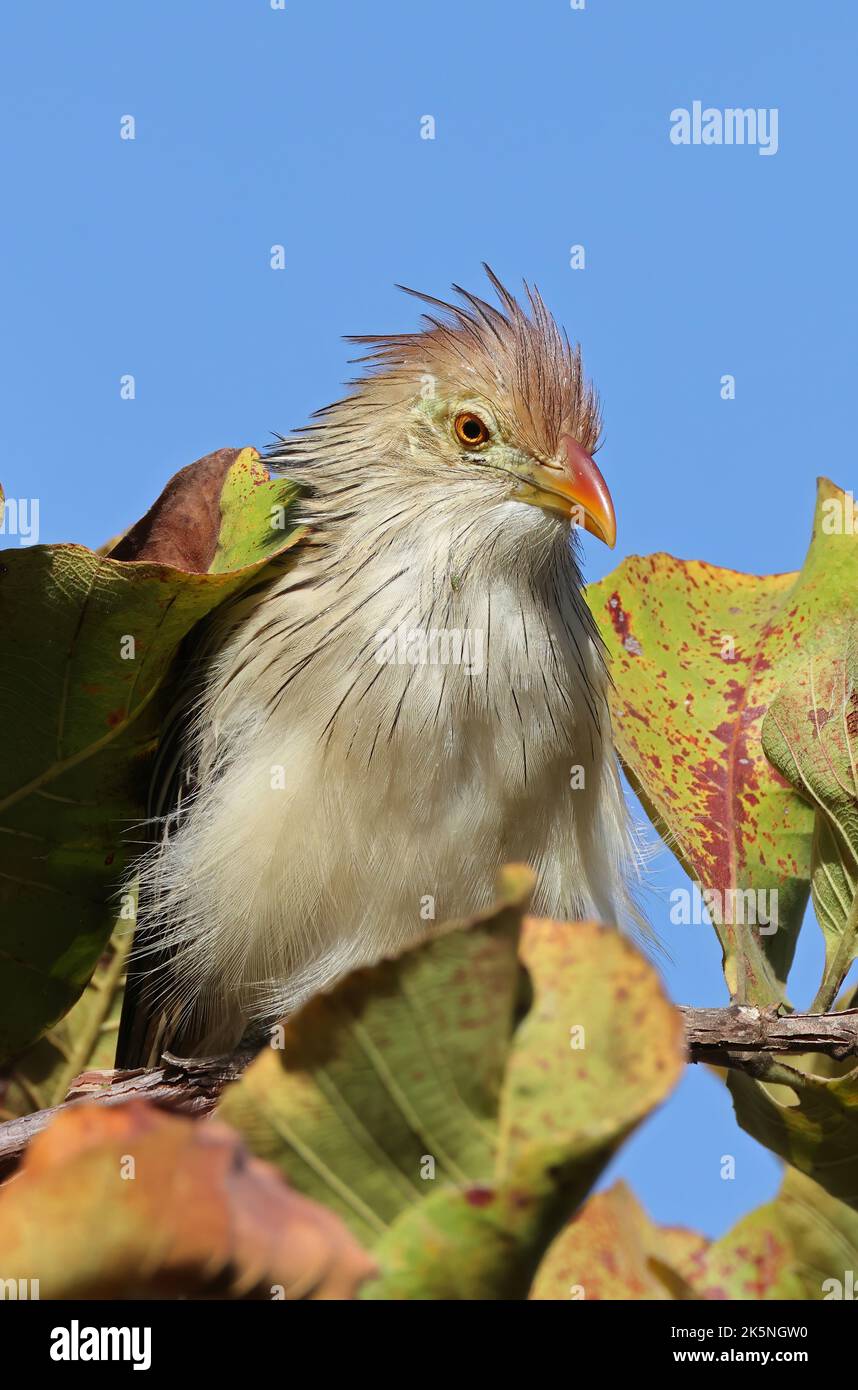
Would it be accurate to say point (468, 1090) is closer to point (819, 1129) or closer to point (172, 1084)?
point (819, 1129)

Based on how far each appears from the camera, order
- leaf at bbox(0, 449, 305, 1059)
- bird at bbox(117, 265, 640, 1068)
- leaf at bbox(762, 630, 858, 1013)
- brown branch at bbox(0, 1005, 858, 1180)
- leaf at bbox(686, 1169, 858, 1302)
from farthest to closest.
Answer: bird at bbox(117, 265, 640, 1068) → leaf at bbox(762, 630, 858, 1013) → leaf at bbox(0, 449, 305, 1059) → brown branch at bbox(0, 1005, 858, 1180) → leaf at bbox(686, 1169, 858, 1302)

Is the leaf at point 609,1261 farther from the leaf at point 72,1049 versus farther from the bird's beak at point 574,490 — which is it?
the bird's beak at point 574,490

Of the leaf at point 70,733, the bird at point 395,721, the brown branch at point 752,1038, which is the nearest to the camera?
the brown branch at point 752,1038

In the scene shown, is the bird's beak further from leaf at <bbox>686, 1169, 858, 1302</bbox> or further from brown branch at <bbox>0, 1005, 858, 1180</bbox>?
leaf at <bbox>686, 1169, 858, 1302</bbox>

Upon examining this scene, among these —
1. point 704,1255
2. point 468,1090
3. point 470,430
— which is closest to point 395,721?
point 470,430

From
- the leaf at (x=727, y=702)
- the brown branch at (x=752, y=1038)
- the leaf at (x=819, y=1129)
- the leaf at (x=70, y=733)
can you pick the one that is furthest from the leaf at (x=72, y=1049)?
the leaf at (x=819, y=1129)

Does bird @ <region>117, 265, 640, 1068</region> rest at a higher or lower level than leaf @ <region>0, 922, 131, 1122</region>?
higher

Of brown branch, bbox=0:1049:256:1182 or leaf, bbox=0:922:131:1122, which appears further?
leaf, bbox=0:922:131:1122

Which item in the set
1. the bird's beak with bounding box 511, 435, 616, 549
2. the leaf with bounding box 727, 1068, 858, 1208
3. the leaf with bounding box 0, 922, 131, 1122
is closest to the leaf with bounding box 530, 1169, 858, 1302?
the leaf with bounding box 727, 1068, 858, 1208
